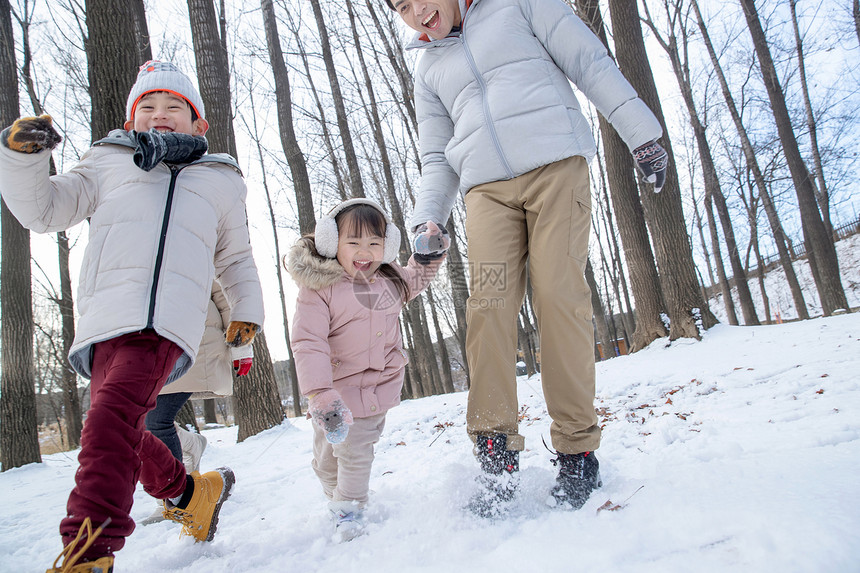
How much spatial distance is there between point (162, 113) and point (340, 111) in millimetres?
7814

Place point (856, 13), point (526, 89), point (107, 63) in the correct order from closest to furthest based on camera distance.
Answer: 1. point (526, 89)
2. point (107, 63)
3. point (856, 13)

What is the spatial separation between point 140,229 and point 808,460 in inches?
95.7

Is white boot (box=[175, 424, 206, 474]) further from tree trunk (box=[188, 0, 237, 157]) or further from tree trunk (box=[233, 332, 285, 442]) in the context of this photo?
tree trunk (box=[188, 0, 237, 157])

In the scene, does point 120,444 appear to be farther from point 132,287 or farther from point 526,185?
point 526,185

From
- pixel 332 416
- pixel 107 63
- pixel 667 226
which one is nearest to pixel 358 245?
pixel 332 416

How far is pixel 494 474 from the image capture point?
68.4 inches

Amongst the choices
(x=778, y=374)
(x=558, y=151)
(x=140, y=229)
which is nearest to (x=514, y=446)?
(x=558, y=151)

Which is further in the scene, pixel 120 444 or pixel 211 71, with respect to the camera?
pixel 211 71

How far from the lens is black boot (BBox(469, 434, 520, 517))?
1679 mm

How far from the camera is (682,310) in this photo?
5.93m

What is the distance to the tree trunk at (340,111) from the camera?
29.7ft

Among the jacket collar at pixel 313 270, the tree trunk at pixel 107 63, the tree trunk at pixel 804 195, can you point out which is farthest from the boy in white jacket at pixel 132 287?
the tree trunk at pixel 804 195

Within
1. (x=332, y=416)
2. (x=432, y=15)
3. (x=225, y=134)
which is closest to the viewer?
(x=332, y=416)

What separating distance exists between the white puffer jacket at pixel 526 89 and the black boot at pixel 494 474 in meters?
1.07
